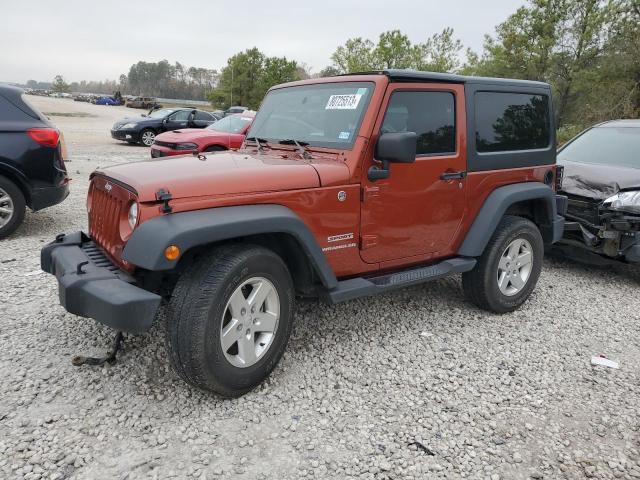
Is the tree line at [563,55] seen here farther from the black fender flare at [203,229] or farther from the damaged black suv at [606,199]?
the black fender flare at [203,229]

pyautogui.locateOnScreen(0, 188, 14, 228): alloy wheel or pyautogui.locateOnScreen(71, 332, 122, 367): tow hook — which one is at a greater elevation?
pyautogui.locateOnScreen(0, 188, 14, 228): alloy wheel

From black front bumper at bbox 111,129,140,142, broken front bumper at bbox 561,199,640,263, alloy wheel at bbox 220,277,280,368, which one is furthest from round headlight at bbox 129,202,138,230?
black front bumper at bbox 111,129,140,142

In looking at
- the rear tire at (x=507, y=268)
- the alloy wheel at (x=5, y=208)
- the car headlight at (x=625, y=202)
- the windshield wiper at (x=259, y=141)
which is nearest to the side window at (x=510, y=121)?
the rear tire at (x=507, y=268)

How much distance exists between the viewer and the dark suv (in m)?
5.65

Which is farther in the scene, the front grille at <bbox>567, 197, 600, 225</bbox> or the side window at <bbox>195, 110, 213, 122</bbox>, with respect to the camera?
the side window at <bbox>195, 110, 213, 122</bbox>

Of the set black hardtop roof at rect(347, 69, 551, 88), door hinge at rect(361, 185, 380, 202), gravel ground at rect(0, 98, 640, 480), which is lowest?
gravel ground at rect(0, 98, 640, 480)

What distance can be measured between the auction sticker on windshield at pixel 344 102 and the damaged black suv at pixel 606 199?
3.17 meters

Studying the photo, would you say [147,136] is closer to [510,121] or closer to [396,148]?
[510,121]

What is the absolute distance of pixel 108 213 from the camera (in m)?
3.18

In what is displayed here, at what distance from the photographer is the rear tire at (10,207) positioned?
18.7 feet

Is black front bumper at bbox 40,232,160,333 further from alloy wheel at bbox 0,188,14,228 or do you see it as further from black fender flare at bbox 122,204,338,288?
alloy wheel at bbox 0,188,14,228

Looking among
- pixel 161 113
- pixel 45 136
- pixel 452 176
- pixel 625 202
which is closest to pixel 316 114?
pixel 452 176

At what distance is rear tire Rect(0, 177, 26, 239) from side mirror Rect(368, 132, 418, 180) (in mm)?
4490

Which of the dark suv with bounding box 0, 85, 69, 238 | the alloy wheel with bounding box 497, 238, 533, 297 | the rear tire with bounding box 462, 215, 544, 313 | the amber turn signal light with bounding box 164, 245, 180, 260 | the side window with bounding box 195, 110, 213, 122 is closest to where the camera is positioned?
the amber turn signal light with bounding box 164, 245, 180, 260
